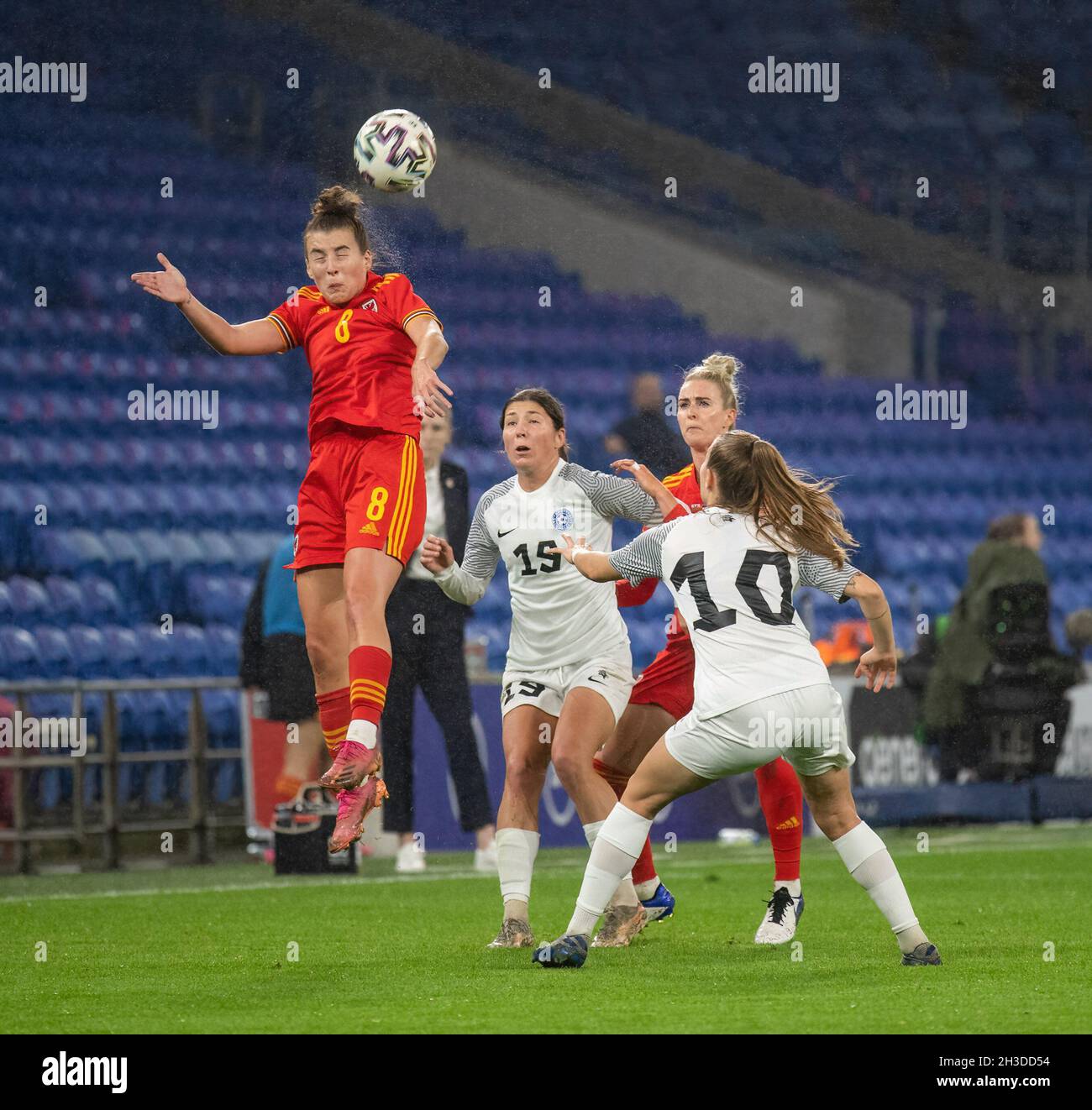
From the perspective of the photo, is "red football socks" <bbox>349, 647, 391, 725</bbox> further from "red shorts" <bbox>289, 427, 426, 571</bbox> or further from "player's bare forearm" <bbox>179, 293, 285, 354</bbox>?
"player's bare forearm" <bbox>179, 293, 285, 354</bbox>

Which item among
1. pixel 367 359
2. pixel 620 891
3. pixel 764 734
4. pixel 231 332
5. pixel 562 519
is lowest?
pixel 620 891

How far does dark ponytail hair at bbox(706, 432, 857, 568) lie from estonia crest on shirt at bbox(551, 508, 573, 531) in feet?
3.70

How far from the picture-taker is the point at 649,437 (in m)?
9.00

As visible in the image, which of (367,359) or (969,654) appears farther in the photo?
(969,654)

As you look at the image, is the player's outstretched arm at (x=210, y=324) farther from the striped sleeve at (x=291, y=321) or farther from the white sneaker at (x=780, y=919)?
the white sneaker at (x=780, y=919)

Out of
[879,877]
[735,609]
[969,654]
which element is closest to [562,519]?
[735,609]

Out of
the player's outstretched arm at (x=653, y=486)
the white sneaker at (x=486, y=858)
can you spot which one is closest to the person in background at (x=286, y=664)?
the white sneaker at (x=486, y=858)

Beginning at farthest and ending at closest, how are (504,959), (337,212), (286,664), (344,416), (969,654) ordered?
1. (969,654)
2. (286,664)
3. (337,212)
4. (344,416)
5. (504,959)

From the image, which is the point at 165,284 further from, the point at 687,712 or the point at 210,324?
the point at 687,712

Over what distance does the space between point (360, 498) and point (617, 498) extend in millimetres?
A: 857

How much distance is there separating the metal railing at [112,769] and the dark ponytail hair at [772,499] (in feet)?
17.1
